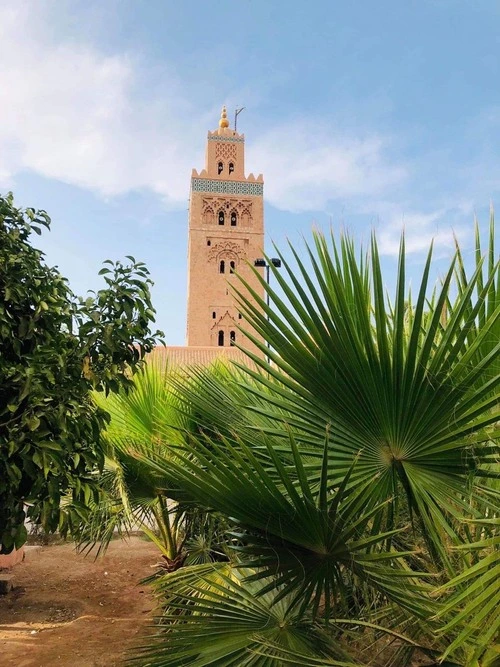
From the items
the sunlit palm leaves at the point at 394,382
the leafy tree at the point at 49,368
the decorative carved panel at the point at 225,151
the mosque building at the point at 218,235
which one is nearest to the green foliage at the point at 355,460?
the sunlit palm leaves at the point at 394,382

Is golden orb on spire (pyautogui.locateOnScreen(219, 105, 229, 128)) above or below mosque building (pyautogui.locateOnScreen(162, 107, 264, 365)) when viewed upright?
above

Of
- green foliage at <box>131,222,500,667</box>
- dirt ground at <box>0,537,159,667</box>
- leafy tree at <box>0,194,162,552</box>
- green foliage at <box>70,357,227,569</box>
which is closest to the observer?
green foliage at <box>131,222,500,667</box>

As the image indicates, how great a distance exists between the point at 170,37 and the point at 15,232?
2312 mm

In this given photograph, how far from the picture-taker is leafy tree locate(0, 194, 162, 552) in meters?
2.54

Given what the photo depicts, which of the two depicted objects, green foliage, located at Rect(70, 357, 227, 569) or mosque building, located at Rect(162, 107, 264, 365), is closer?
green foliage, located at Rect(70, 357, 227, 569)

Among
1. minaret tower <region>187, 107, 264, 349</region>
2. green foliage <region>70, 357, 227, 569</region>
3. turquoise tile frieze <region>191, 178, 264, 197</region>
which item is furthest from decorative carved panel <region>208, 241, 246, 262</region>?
green foliage <region>70, 357, 227, 569</region>

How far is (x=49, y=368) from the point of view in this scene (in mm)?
2727

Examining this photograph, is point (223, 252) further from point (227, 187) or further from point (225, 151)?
point (225, 151)

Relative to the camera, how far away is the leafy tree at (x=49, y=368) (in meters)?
2.54

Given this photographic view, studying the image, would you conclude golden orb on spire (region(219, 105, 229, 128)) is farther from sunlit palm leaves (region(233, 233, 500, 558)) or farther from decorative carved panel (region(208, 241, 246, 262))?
sunlit palm leaves (region(233, 233, 500, 558))

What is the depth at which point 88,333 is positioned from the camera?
9.98 ft

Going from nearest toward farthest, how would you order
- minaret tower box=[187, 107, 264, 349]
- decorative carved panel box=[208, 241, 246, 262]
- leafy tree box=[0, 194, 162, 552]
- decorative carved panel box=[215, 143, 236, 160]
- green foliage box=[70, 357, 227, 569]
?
1. leafy tree box=[0, 194, 162, 552]
2. green foliage box=[70, 357, 227, 569]
3. minaret tower box=[187, 107, 264, 349]
4. decorative carved panel box=[208, 241, 246, 262]
5. decorative carved panel box=[215, 143, 236, 160]

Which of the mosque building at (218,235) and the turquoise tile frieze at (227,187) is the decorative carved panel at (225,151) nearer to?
the mosque building at (218,235)

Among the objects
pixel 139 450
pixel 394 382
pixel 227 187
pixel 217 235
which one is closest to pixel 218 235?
pixel 217 235
